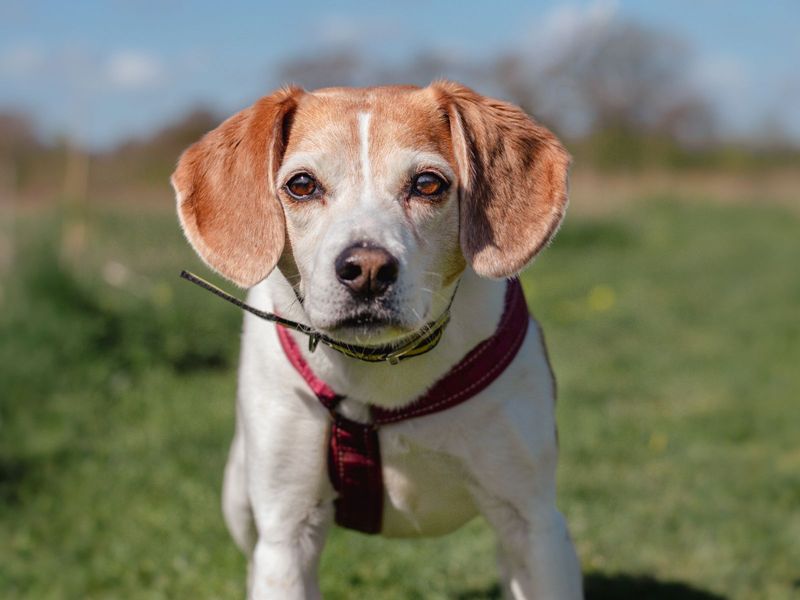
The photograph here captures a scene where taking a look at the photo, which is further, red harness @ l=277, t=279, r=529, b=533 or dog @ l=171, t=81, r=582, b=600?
red harness @ l=277, t=279, r=529, b=533

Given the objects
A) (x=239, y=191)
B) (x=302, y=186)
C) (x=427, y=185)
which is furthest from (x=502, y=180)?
(x=239, y=191)

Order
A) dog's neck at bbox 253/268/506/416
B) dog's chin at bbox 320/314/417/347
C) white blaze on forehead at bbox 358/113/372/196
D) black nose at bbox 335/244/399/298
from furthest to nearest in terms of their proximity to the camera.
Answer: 1. dog's neck at bbox 253/268/506/416
2. white blaze on forehead at bbox 358/113/372/196
3. dog's chin at bbox 320/314/417/347
4. black nose at bbox 335/244/399/298

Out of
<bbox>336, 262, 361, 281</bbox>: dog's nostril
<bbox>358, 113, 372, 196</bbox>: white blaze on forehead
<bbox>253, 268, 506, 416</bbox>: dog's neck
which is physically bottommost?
<bbox>253, 268, 506, 416</bbox>: dog's neck

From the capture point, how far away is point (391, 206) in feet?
9.19

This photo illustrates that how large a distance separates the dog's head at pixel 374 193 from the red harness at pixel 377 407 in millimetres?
223

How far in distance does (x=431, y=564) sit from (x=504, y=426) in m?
1.74

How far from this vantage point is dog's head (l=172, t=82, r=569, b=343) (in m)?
2.70

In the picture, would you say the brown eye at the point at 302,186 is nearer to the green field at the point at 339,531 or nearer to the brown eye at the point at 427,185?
the brown eye at the point at 427,185

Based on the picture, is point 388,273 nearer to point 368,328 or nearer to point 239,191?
point 368,328

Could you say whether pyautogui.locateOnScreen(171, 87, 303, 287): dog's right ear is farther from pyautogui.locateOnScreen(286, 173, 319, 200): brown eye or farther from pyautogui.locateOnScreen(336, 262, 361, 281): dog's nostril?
pyautogui.locateOnScreen(336, 262, 361, 281): dog's nostril

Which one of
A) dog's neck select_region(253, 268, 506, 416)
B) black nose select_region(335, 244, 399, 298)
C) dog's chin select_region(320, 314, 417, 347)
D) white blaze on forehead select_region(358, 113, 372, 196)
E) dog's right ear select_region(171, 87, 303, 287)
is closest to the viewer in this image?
black nose select_region(335, 244, 399, 298)

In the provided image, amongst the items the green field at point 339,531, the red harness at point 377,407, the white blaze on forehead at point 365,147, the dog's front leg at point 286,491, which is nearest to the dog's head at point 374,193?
the white blaze on forehead at point 365,147

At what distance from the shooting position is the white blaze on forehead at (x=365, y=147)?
2.85m

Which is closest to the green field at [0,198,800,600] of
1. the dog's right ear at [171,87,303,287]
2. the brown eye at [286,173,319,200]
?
the dog's right ear at [171,87,303,287]
